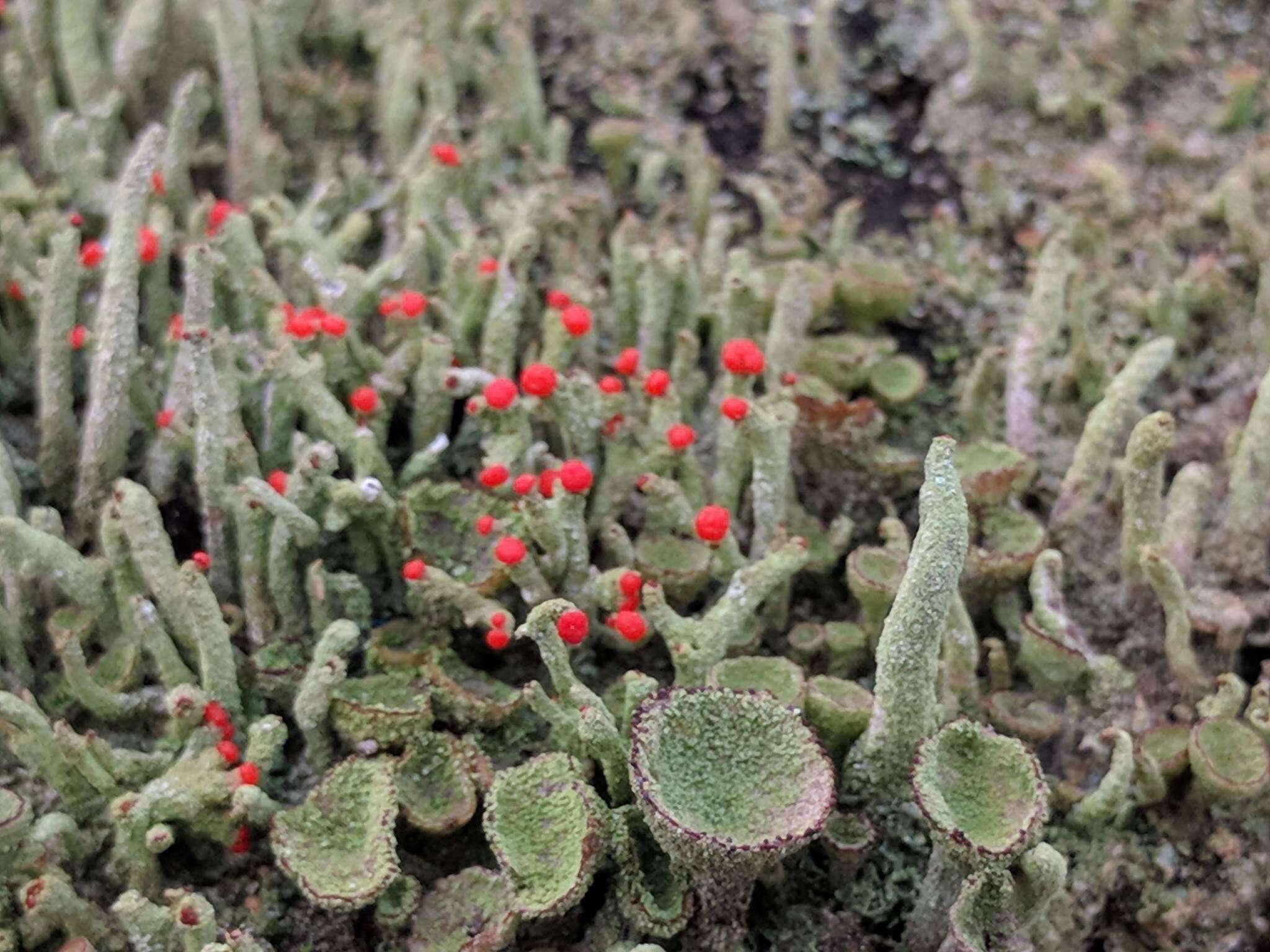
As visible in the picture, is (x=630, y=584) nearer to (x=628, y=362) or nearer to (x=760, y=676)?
(x=760, y=676)

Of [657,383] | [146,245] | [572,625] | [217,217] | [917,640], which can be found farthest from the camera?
[217,217]

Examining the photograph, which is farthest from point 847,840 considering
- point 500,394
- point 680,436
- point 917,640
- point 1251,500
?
point 1251,500

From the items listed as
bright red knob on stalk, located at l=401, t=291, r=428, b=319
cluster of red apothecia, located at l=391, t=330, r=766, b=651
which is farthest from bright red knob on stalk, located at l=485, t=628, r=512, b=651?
bright red knob on stalk, located at l=401, t=291, r=428, b=319

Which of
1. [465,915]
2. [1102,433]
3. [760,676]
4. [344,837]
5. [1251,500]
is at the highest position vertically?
[1102,433]

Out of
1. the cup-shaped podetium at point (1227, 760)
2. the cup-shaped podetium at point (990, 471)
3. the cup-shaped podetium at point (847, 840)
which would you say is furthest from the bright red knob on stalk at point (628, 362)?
the cup-shaped podetium at point (1227, 760)

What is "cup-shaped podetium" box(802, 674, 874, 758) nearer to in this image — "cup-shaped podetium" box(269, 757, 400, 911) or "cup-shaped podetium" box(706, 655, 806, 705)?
"cup-shaped podetium" box(706, 655, 806, 705)

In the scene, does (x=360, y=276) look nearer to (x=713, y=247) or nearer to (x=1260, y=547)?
(x=713, y=247)
